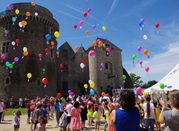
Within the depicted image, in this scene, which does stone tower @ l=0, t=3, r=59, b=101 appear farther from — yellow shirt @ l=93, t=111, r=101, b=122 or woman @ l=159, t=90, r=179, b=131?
woman @ l=159, t=90, r=179, b=131

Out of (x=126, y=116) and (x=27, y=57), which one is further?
(x=27, y=57)

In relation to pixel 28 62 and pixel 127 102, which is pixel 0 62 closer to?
pixel 28 62

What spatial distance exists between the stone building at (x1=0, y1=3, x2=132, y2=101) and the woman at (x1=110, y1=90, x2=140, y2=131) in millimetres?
19391

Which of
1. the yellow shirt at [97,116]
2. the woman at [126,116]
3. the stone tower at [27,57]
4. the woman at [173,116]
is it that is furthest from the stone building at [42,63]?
the woman at [173,116]

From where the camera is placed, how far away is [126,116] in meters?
2.06

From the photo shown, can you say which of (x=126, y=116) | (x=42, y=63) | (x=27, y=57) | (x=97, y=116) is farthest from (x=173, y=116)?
(x=27, y=57)

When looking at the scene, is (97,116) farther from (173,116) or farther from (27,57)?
A: (27,57)

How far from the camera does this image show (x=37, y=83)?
65.2ft

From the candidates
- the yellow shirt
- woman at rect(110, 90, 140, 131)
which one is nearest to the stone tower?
the yellow shirt

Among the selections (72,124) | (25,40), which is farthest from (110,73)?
(72,124)

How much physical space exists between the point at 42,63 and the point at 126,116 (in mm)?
20221

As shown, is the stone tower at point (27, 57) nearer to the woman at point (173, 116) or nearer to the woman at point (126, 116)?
the woman at point (126, 116)

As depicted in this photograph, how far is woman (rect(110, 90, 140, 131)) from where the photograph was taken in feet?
6.72

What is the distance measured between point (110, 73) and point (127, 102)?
24.1 m
